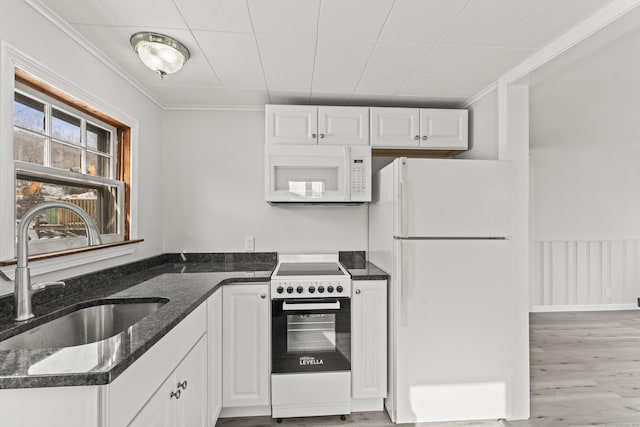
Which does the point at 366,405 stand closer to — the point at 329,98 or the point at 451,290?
the point at 451,290

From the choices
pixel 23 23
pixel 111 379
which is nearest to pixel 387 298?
pixel 111 379

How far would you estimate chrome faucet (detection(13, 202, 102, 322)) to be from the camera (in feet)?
3.60

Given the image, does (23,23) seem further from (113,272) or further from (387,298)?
(387,298)

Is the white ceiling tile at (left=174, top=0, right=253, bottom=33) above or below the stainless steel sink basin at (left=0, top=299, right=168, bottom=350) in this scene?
above

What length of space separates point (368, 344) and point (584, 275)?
4.08m

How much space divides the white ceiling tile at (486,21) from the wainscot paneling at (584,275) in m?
3.64

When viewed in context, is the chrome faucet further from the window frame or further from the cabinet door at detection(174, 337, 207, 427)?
the cabinet door at detection(174, 337, 207, 427)

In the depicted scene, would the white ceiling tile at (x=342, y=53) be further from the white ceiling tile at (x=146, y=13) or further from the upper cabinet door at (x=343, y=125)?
the white ceiling tile at (x=146, y=13)

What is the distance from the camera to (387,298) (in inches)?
80.4

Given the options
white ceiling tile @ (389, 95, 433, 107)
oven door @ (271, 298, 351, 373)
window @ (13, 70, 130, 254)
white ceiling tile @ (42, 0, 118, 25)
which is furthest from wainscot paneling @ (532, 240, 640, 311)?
white ceiling tile @ (42, 0, 118, 25)

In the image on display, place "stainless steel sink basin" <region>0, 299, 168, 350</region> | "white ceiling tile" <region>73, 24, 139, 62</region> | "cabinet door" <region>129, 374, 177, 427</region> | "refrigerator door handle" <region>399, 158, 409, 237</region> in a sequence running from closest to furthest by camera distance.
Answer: "cabinet door" <region>129, 374, 177, 427</region>
"stainless steel sink basin" <region>0, 299, 168, 350</region>
"white ceiling tile" <region>73, 24, 139, 62</region>
"refrigerator door handle" <region>399, 158, 409, 237</region>

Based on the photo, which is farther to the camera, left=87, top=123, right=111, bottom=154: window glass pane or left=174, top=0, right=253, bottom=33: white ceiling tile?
left=87, top=123, right=111, bottom=154: window glass pane

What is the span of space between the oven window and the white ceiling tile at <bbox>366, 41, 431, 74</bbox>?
1.63 metres

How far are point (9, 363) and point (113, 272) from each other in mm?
1210
